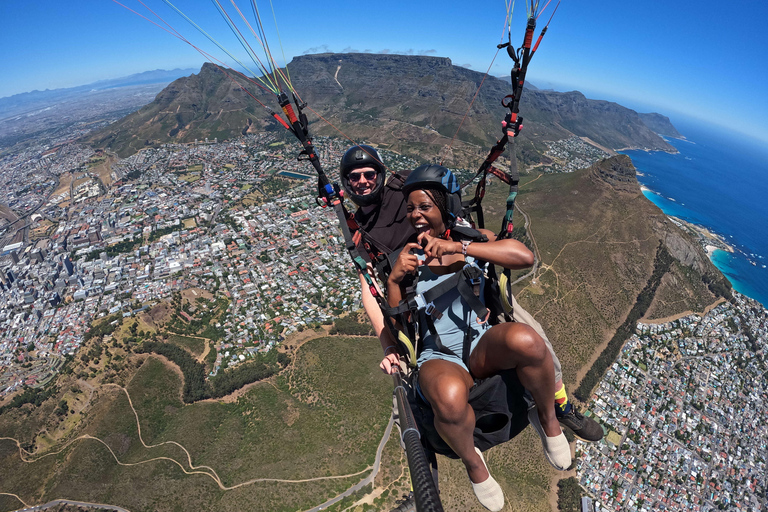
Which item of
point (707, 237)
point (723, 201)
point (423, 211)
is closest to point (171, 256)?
point (423, 211)

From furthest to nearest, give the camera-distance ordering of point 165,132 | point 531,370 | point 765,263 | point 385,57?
point 385,57 < point 165,132 < point 765,263 < point 531,370

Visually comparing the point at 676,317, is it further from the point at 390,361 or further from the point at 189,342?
the point at 189,342

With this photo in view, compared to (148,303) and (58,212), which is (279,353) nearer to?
(148,303)

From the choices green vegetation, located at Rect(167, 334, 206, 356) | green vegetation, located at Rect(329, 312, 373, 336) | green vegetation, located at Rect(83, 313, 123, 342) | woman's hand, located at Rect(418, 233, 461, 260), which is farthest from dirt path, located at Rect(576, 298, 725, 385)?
green vegetation, located at Rect(83, 313, 123, 342)

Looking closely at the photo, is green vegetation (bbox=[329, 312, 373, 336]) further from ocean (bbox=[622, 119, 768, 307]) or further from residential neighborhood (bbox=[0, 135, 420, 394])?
ocean (bbox=[622, 119, 768, 307])

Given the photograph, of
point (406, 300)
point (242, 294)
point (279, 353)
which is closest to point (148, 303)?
point (242, 294)
